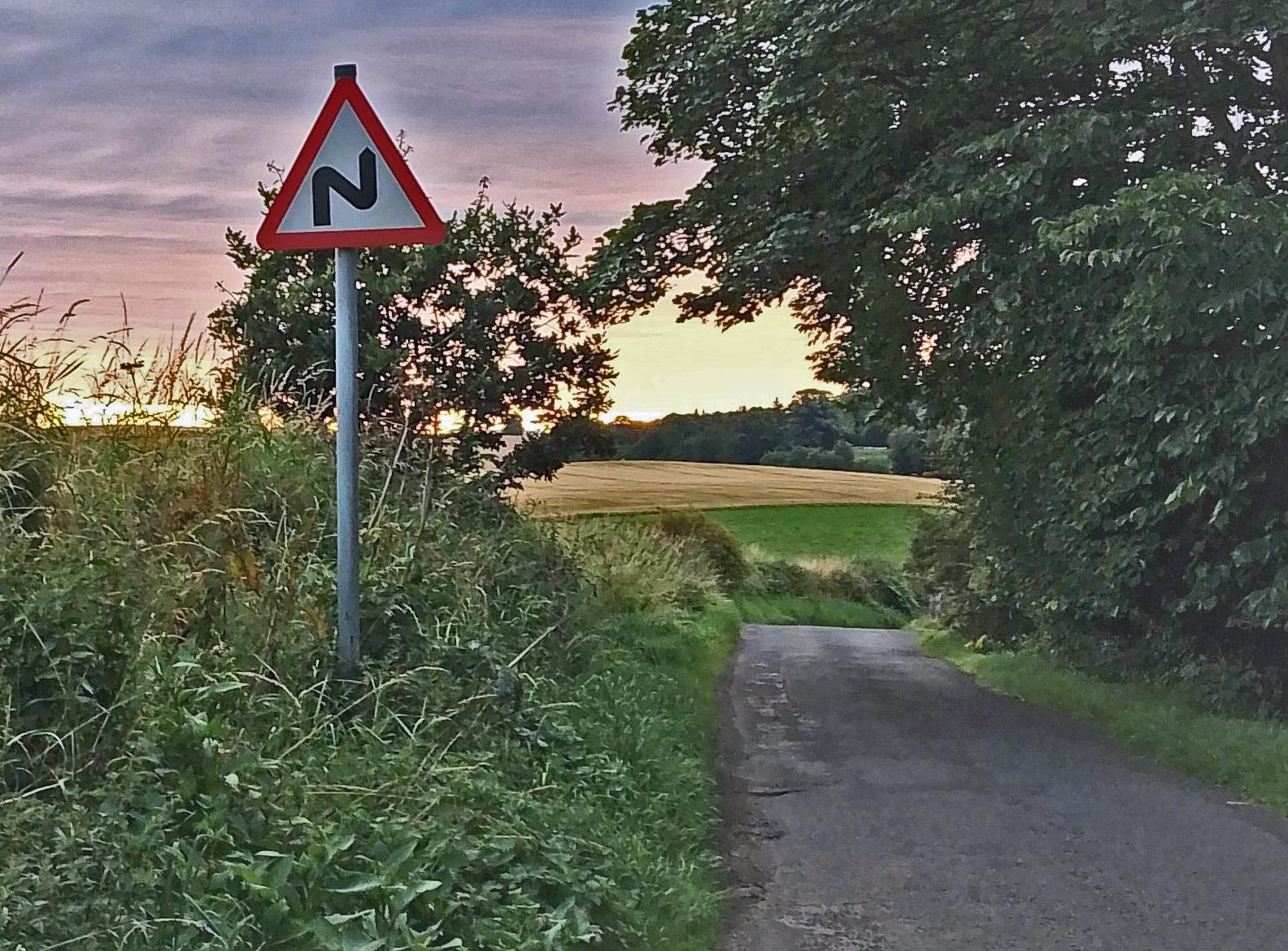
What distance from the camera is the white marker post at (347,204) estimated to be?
612 centimetres

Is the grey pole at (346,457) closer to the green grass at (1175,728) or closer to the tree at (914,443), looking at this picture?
the green grass at (1175,728)

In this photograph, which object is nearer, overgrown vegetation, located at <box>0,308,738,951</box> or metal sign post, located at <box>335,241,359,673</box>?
overgrown vegetation, located at <box>0,308,738,951</box>

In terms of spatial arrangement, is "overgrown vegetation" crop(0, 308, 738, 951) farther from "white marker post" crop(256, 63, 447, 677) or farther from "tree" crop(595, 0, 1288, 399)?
"tree" crop(595, 0, 1288, 399)

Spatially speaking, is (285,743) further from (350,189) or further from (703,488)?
(703,488)

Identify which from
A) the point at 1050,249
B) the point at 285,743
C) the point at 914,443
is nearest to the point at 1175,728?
the point at 1050,249

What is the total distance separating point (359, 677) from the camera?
249 inches

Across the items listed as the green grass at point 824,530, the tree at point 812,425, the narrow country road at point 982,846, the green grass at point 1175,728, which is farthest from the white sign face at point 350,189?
the tree at point 812,425

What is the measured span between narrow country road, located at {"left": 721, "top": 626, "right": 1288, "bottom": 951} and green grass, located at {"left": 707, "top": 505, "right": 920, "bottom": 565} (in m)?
38.7

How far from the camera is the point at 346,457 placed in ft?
20.5

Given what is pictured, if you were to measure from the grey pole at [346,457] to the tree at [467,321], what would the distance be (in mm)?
9501

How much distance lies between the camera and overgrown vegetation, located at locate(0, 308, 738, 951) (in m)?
4.35

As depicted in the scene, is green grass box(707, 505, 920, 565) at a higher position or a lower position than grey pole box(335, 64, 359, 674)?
lower

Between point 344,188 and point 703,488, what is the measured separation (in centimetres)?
4340

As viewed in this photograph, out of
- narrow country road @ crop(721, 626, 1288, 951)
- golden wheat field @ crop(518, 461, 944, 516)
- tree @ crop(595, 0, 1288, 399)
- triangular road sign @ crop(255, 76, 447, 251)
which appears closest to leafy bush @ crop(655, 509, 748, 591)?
golden wheat field @ crop(518, 461, 944, 516)
